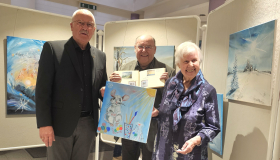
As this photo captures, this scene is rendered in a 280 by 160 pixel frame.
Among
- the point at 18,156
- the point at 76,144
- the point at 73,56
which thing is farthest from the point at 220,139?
the point at 18,156

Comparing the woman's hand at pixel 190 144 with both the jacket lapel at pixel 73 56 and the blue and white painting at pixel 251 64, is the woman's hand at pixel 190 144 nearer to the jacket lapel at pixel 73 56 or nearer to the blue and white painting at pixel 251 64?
the blue and white painting at pixel 251 64

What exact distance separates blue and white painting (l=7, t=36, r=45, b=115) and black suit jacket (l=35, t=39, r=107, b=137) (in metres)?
1.60

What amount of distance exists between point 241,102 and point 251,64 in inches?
14.4

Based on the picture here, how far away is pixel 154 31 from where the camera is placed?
9.51ft

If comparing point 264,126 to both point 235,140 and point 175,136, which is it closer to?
point 235,140

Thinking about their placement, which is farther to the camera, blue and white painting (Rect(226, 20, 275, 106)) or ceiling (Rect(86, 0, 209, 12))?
ceiling (Rect(86, 0, 209, 12))

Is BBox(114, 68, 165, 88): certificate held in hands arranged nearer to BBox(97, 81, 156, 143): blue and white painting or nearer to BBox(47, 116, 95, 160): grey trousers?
BBox(97, 81, 156, 143): blue and white painting

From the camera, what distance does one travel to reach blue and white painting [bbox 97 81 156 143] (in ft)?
5.26

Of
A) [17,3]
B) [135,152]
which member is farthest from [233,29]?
[17,3]

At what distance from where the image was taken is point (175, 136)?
143cm

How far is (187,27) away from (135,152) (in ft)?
6.14

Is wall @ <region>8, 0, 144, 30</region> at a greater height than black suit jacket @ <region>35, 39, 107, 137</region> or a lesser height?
greater

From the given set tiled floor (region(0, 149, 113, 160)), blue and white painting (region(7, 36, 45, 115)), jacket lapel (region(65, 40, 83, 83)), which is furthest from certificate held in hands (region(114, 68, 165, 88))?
tiled floor (region(0, 149, 113, 160))

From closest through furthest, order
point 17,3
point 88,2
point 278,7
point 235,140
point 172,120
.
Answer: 1. point 278,7
2. point 172,120
3. point 235,140
4. point 17,3
5. point 88,2
